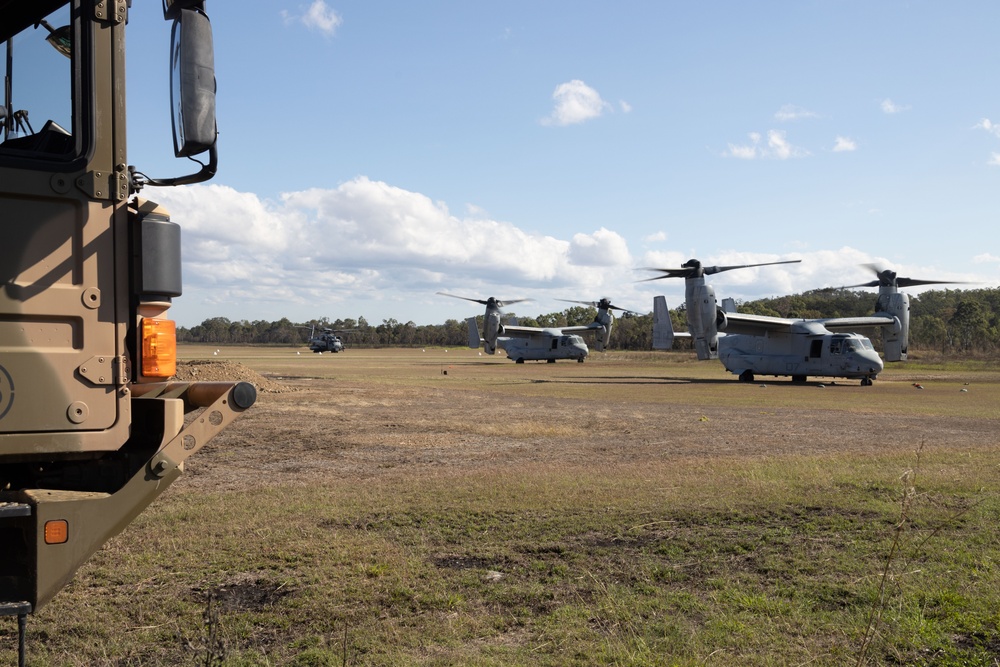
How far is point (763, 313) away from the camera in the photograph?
106m

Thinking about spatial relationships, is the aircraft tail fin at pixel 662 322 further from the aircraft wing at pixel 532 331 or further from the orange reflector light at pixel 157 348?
the orange reflector light at pixel 157 348

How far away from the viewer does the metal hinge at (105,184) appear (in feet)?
11.3

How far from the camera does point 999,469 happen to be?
10969 millimetres

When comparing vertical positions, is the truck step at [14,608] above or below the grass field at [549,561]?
above

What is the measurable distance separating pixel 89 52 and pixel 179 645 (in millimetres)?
3357

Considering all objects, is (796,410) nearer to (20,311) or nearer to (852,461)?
(852,461)

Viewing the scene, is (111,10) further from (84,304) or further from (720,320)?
(720,320)

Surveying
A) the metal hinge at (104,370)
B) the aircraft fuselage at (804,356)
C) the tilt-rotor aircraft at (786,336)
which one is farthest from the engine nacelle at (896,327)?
the metal hinge at (104,370)

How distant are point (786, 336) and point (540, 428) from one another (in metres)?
25.1

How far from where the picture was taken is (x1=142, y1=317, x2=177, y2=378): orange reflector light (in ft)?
11.8

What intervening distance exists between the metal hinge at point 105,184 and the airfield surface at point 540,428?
7.31 metres

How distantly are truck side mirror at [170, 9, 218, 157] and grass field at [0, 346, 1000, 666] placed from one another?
9.51 feet

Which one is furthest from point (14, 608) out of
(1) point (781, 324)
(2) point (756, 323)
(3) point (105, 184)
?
(1) point (781, 324)

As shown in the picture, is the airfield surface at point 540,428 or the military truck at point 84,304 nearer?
the military truck at point 84,304
